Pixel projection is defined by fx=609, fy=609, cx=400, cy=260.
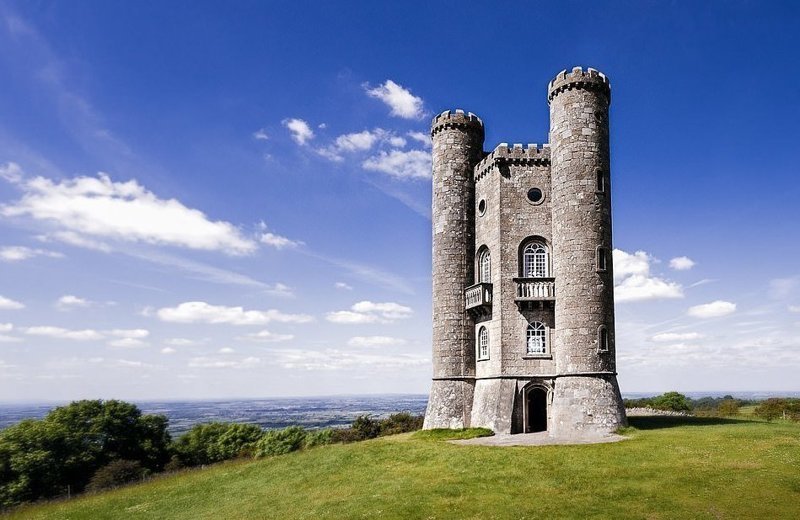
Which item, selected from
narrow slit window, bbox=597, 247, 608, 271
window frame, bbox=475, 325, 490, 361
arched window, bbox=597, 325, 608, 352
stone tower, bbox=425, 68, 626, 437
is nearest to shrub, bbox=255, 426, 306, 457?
stone tower, bbox=425, 68, 626, 437

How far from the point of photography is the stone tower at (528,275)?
106 feet

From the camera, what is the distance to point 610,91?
1403 inches

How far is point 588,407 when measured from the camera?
31094 mm

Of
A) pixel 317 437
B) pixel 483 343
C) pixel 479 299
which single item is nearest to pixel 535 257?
pixel 479 299

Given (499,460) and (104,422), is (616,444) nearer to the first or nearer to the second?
(499,460)

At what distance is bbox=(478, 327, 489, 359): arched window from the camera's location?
3744 centimetres

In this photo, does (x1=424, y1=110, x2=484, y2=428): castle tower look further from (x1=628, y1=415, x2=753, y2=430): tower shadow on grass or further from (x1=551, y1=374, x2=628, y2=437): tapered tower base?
(x1=628, y1=415, x2=753, y2=430): tower shadow on grass

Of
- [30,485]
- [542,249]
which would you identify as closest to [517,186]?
[542,249]

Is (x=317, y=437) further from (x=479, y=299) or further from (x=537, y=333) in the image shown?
(x=537, y=333)

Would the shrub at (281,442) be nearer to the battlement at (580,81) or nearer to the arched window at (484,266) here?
the arched window at (484,266)

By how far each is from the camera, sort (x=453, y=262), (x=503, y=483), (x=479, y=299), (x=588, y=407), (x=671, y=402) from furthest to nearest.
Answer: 1. (x=671, y=402)
2. (x=453, y=262)
3. (x=479, y=299)
4. (x=588, y=407)
5. (x=503, y=483)

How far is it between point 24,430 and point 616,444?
145 ft

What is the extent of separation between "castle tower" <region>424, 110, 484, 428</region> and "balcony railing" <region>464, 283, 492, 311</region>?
1.11 meters

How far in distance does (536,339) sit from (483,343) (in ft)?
12.9
